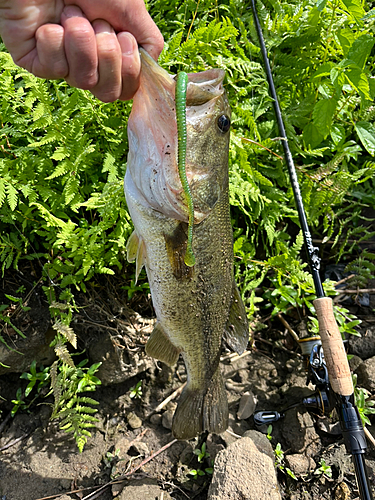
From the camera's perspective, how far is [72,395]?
9.70 ft

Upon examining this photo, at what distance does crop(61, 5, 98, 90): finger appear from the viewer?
58.7 inches

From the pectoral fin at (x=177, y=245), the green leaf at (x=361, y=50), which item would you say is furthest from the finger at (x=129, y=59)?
the green leaf at (x=361, y=50)

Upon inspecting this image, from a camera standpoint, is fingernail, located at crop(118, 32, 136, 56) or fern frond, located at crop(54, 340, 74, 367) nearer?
fingernail, located at crop(118, 32, 136, 56)

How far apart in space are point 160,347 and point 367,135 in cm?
265

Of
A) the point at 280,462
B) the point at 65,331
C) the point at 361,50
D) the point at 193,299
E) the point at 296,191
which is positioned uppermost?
the point at 361,50

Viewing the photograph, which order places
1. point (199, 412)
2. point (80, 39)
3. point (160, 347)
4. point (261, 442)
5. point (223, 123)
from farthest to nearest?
point (261, 442), point (199, 412), point (160, 347), point (223, 123), point (80, 39)

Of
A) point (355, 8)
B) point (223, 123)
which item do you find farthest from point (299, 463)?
point (355, 8)

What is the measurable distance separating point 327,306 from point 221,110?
1692 mm

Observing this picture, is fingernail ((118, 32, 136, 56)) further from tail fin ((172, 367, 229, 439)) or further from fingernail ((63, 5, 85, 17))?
tail fin ((172, 367, 229, 439))

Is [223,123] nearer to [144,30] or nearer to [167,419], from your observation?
[144,30]

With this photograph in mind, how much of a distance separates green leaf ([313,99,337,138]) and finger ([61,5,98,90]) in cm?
232

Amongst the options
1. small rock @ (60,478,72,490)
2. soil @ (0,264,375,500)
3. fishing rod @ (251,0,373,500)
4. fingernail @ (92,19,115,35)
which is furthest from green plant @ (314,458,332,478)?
fingernail @ (92,19,115,35)

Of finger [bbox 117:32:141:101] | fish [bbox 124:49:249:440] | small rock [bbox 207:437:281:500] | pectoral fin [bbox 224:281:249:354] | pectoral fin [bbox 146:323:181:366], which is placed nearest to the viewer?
finger [bbox 117:32:141:101]

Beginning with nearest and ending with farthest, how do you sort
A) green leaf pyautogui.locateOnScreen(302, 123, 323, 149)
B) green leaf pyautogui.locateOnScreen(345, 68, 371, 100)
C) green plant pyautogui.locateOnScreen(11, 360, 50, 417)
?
1. green leaf pyautogui.locateOnScreen(345, 68, 371, 100)
2. green plant pyautogui.locateOnScreen(11, 360, 50, 417)
3. green leaf pyautogui.locateOnScreen(302, 123, 323, 149)
